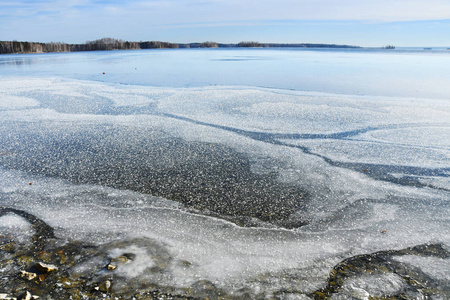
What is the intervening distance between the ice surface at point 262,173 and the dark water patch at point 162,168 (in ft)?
0.17

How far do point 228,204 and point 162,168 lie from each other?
1.29m

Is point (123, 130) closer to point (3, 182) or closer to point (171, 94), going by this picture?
point (3, 182)

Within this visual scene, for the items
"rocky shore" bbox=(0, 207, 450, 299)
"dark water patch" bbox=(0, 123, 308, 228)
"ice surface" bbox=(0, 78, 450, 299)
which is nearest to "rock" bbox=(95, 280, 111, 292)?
"rocky shore" bbox=(0, 207, 450, 299)

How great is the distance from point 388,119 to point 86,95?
28.1 feet

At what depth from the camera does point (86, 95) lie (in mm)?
9453

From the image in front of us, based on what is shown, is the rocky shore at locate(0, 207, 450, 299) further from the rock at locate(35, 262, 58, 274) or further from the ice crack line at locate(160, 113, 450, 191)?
the ice crack line at locate(160, 113, 450, 191)

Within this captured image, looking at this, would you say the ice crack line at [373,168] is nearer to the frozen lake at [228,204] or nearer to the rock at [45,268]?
the frozen lake at [228,204]

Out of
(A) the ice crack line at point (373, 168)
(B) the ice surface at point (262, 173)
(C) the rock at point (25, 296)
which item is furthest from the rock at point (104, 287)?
(A) the ice crack line at point (373, 168)

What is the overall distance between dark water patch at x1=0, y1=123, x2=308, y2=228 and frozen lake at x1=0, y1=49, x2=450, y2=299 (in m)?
0.02

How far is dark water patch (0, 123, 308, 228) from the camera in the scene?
3221 mm

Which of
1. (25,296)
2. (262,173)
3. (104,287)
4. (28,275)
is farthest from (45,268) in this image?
(262,173)

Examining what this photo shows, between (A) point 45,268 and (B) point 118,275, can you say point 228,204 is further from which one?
(A) point 45,268

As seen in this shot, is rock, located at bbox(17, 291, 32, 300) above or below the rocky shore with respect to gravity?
above

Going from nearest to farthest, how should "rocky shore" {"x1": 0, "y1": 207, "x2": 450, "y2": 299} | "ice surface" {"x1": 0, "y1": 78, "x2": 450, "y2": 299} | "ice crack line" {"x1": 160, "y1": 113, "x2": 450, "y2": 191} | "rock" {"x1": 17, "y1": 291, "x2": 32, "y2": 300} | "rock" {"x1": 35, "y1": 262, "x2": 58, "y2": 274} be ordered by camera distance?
"rock" {"x1": 17, "y1": 291, "x2": 32, "y2": 300} < "rocky shore" {"x1": 0, "y1": 207, "x2": 450, "y2": 299} < "rock" {"x1": 35, "y1": 262, "x2": 58, "y2": 274} < "ice surface" {"x1": 0, "y1": 78, "x2": 450, "y2": 299} < "ice crack line" {"x1": 160, "y1": 113, "x2": 450, "y2": 191}
